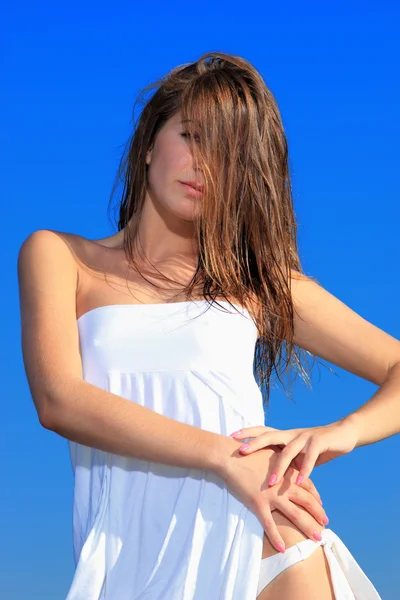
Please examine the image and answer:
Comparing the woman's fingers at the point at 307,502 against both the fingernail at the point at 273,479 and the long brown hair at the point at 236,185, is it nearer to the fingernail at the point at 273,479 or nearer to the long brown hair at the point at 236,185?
the fingernail at the point at 273,479

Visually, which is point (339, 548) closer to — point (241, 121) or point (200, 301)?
point (200, 301)

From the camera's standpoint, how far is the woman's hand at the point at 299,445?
2.70 meters

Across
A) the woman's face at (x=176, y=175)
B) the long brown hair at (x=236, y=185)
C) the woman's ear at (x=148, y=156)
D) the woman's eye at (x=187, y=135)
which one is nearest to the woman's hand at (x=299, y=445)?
the long brown hair at (x=236, y=185)

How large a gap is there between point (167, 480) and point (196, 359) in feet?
1.33

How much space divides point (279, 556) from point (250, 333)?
901 mm

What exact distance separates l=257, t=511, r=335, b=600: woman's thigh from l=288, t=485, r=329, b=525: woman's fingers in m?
0.07

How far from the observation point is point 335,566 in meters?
2.66

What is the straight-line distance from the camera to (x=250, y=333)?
3.30 metres

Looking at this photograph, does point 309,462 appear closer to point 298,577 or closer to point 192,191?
point 298,577

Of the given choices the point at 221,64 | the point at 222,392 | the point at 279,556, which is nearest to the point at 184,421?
the point at 222,392

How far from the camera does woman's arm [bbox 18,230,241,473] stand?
8.93 ft

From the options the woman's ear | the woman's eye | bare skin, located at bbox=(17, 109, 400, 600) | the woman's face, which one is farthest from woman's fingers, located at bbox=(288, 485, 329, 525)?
the woman's ear

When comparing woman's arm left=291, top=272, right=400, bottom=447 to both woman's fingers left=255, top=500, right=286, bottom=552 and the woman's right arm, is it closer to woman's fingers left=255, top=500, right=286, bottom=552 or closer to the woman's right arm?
the woman's right arm

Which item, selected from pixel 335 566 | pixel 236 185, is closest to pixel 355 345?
pixel 236 185
